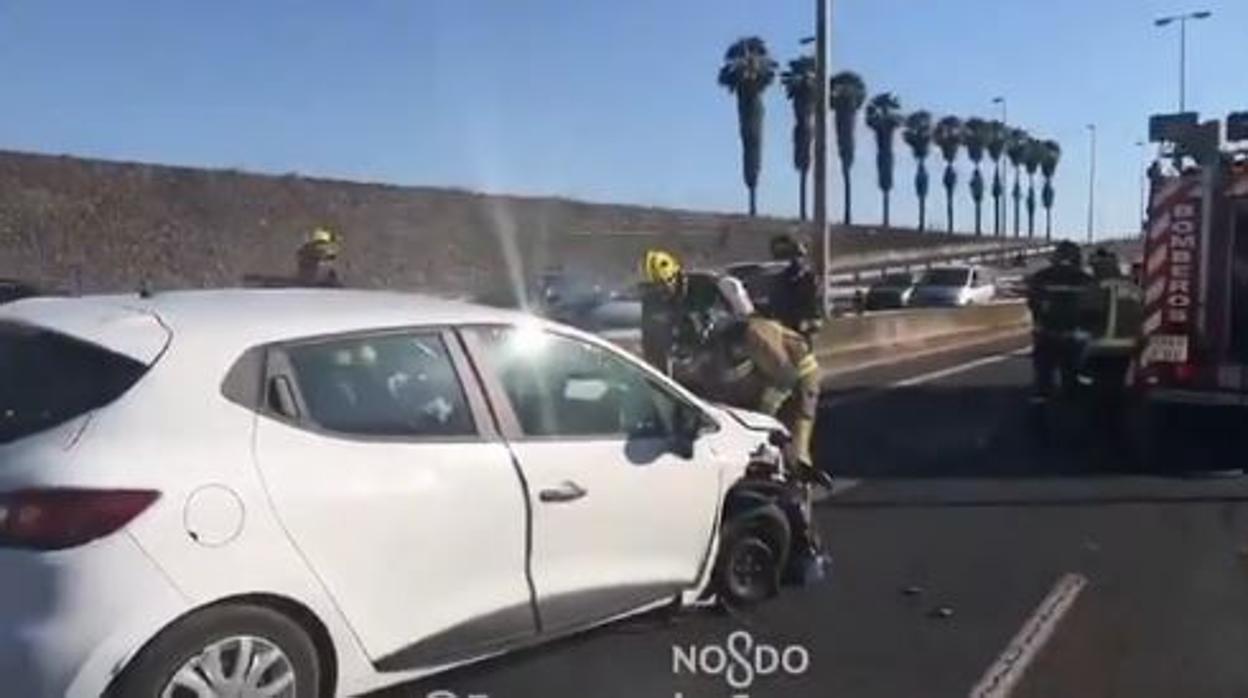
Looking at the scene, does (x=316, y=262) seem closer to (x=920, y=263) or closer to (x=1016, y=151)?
(x=920, y=263)

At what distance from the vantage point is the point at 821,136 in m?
23.8

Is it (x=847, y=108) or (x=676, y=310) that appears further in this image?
(x=847, y=108)

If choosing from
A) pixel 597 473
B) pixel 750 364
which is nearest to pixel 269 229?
pixel 750 364

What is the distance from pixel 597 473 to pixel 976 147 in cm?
13655

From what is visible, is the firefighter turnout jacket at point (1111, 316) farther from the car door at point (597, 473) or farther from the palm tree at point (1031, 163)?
the palm tree at point (1031, 163)

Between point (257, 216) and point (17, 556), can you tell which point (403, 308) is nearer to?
point (17, 556)

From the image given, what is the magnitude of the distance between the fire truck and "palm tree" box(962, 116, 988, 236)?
12435 cm

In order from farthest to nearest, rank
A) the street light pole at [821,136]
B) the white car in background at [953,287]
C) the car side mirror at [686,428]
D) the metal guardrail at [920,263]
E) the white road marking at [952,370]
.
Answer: the metal guardrail at [920,263] → the white car in background at [953,287] → the street light pole at [821,136] → the white road marking at [952,370] → the car side mirror at [686,428]

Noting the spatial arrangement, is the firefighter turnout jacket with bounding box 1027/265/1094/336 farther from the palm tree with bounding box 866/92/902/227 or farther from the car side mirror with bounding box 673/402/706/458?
the palm tree with bounding box 866/92/902/227

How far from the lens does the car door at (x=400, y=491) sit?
16.4ft

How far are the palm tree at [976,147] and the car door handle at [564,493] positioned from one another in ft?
433

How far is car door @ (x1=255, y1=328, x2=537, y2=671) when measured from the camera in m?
5.00

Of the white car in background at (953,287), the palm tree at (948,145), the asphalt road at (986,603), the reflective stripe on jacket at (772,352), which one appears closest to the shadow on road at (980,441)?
the asphalt road at (986,603)

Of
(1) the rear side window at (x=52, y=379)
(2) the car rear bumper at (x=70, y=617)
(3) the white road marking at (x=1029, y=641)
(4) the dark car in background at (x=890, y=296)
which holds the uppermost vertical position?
(1) the rear side window at (x=52, y=379)
